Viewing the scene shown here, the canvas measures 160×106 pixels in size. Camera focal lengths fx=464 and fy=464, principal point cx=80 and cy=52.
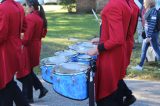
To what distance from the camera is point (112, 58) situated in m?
4.98

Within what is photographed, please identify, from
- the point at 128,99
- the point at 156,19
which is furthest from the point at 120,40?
the point at 156,19

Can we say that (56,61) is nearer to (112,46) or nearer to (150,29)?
(112,46)

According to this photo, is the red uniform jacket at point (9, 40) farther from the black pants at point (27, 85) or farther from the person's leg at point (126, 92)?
the black pants at point (27, 85)

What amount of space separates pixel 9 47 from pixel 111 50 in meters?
1.37

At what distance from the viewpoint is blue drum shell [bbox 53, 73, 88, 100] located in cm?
496

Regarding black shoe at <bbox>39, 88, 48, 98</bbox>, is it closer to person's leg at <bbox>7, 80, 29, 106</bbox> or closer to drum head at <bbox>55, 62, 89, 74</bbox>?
person's leg at <bbox>7, 80, 29, 106</bbox>

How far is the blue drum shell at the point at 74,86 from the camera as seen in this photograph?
496 cm

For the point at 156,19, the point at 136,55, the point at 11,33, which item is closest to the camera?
the point at 11,33

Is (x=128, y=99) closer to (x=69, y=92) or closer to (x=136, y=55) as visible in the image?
(x=69, y=92)

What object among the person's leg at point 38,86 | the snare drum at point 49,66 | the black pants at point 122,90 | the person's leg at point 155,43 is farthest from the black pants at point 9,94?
the person's leg at point 155,43

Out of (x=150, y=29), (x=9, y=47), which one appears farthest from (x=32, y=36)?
(x=150, y=29)

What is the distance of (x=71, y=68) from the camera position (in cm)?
512

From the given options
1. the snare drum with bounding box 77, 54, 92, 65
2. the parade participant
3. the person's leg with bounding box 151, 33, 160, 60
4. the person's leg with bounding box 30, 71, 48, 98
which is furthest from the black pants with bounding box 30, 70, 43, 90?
the person's leg with bounding box 151, 33, 160, 60

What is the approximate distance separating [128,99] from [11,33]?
1.71 meters
